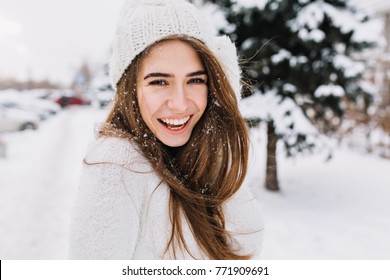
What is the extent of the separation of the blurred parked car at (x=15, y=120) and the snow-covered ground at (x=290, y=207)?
2822mm

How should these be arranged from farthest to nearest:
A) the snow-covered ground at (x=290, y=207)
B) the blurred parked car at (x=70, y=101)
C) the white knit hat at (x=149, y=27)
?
the blurred parked car at (x=70, y=101) < the snow-covered ground at (x=290, y=207) < the white knit hat at (x=149, y=27)

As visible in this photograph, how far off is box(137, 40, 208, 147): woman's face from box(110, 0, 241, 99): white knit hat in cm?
4

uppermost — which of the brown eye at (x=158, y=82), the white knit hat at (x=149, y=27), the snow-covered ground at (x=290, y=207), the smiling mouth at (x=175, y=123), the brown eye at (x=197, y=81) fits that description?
the white knit hat at (x=149, y=27)

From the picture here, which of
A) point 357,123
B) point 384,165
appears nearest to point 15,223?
point 384,165

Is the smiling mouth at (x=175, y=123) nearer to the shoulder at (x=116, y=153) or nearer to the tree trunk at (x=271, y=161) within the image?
the shoulder at (x=116, y=153)

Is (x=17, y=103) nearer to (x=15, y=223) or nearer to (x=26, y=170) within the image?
(x=26, y=170)

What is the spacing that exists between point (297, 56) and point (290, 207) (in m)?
1.87

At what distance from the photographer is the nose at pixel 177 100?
110 cm

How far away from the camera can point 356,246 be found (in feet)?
9.96

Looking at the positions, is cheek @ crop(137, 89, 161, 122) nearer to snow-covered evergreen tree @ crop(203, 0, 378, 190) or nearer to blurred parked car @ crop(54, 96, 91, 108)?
snow-covered evergreen tree @ crop(203, 0, 378, 190)

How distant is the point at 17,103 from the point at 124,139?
10413 millimetres

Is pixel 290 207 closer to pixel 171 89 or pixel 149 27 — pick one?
pixel 171 89

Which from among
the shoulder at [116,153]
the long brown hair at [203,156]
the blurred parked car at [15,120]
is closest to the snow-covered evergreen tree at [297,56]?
the long brown hair at [203,156]

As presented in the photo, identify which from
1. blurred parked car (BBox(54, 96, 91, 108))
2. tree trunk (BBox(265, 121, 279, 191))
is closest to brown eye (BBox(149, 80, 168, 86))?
tree trunk (BBox(265, 121, 279, 191))
